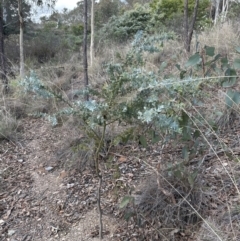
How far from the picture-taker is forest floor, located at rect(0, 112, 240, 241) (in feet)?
6.63

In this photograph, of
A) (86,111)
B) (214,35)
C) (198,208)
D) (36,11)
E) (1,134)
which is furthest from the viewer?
(36,11)

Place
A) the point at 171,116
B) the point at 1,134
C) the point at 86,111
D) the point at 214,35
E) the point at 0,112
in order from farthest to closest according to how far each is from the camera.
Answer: the point at 214,35 < the point at 0,112 < the point at 1,134 < the point at 86,111 < the point at 171,116

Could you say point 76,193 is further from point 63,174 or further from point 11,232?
point 11,232

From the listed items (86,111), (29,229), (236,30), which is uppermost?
(236,30)

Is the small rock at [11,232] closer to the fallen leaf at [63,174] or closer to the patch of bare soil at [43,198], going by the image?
the patch of bare soil at [43,198]

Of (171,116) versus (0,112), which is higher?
(171,116)

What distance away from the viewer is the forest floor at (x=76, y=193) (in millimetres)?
2020

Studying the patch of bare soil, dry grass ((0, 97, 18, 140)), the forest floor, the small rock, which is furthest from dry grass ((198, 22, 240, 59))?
the small rock

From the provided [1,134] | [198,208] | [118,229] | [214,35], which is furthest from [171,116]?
[214,35]

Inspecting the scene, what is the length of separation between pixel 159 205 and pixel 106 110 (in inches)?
32.0

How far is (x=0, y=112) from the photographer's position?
12.9 ft

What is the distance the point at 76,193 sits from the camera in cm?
249

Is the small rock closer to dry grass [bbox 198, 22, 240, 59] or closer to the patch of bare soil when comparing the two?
the patch of bare soil

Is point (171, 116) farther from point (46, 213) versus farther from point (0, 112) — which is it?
point (0, 112)
